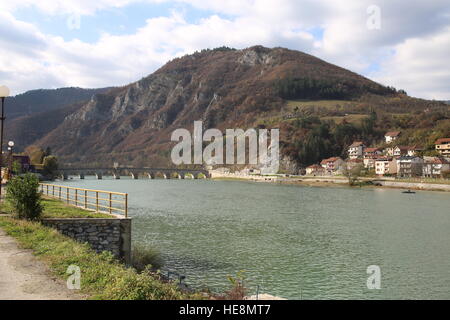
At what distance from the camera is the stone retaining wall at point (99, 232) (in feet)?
63.5

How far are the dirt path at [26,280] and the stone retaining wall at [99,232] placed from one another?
14.4ft

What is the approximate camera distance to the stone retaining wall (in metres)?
19.3

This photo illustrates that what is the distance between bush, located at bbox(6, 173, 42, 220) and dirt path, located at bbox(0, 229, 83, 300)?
5.17 metres

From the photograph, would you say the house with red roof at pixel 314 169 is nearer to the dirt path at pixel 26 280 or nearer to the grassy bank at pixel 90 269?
the grassy bank at pixel 90 269

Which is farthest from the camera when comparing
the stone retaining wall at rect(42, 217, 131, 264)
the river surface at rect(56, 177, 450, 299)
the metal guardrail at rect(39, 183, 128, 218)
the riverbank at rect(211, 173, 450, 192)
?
the riverbank at rect(211, 173, 450, 192)

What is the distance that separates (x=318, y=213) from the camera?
177 feet

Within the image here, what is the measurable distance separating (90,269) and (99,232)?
7.45 m

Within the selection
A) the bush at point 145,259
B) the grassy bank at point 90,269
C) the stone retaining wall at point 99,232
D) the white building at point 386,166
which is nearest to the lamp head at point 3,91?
the grassy bank at point 90,269

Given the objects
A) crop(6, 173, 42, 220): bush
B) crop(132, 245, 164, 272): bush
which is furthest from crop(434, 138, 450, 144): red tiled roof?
crop(6, 173, 42, 220): bush

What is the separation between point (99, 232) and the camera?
1955cm

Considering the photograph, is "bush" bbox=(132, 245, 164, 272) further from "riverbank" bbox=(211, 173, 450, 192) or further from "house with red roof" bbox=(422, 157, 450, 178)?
"house with red roof" bbox=(422, 157, 450, 178)

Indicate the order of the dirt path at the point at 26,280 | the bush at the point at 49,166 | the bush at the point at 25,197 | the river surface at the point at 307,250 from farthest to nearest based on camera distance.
Result: 1. the bush at the point at 49,166
2. the river surface at the point at 307,250
3. the bush at the point at 25,197
4. the dirt path at the point at 26,280

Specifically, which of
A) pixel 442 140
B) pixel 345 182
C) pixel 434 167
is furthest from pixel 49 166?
pixel 442 140
